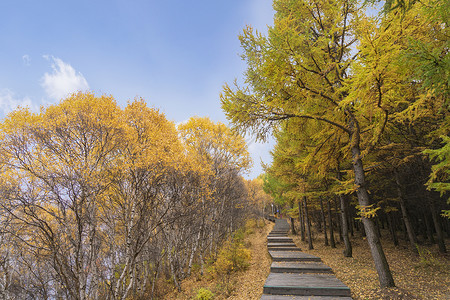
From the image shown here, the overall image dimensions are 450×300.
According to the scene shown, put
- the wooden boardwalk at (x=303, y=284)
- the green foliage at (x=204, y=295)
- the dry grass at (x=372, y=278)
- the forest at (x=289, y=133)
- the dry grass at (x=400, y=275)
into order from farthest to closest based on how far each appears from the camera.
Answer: the green foliage at (x=204, y=295) → the wooden boardwalk at (x=303, y=284) → the dry grass at (x=372, y=278) → the dry grass at (x=400, y=275) → the forest at (x=289, y=133)

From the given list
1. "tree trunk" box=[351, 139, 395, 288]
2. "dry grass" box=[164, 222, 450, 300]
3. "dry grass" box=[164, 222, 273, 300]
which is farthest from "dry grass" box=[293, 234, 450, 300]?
"dry grass" box=[164, 222, 273, 300]

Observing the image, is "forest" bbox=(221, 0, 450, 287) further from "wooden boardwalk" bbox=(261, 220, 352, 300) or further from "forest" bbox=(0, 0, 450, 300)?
"wooden boardwalk" bbox=(261, 220, 352, 300)

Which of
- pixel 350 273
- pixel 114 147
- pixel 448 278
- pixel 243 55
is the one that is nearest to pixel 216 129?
pixel 114 147

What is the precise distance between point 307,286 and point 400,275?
350 centimetres

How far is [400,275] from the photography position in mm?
6875

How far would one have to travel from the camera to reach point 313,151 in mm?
7473

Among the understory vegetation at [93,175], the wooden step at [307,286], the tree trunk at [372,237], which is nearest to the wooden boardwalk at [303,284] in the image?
the wooden step at [307,286]

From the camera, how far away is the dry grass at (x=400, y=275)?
210 inches

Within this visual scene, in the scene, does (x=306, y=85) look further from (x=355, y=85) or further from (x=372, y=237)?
(x=372, y=237)

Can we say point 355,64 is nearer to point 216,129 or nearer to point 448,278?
point 448,278

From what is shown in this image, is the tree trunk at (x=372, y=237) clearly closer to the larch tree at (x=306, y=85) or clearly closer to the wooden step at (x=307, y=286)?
the larch tree at (x=306, y=85)

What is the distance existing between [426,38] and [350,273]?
8087 mm

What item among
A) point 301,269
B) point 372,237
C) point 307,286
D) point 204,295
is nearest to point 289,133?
point 372,237

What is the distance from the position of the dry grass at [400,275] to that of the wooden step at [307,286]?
1.27ft
